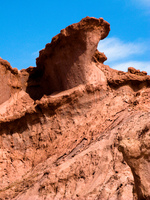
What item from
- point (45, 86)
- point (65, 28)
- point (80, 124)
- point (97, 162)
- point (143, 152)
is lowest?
point (143, 152)

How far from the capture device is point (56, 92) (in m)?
16.8

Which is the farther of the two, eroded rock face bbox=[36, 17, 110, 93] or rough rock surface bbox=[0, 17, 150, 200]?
eroded rock face bbox=[36, 17, 110, 93]

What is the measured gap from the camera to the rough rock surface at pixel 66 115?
40.0 ft

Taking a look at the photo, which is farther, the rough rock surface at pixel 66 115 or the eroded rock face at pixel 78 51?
the eroded rock face at pixel 78 51

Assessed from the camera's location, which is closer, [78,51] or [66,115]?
[66,115]

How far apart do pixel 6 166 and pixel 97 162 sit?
16.8ft

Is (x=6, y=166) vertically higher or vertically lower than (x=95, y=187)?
higher

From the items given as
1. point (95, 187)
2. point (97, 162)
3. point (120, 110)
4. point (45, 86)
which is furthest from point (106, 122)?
point (45, 86)

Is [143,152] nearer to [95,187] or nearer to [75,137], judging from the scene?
[95,187]

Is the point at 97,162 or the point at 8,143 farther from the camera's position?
the point at 8,143

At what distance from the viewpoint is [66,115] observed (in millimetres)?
15391

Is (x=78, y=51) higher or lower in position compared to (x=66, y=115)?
higher

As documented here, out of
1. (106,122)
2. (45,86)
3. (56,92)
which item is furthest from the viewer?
(45,86)

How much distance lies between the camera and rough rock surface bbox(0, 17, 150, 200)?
480 inches
